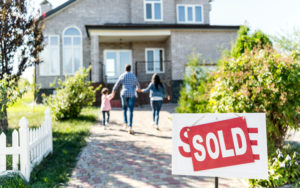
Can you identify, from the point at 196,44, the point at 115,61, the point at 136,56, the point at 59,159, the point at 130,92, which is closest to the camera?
the point at 59,159

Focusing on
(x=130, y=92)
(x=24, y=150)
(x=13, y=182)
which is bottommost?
(x=13, y=182)

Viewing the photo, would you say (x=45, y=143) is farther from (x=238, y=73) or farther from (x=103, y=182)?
(x=238, y=73)

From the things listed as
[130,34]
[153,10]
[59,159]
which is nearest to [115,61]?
[130,34]

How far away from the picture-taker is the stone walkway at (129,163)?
158 inches

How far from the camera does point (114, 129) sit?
8.29m

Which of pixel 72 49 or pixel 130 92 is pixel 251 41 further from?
pixel 72 49

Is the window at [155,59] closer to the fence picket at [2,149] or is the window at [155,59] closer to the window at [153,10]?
the window at [153,10]

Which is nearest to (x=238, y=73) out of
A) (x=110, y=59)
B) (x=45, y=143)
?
(x=45, y=143)

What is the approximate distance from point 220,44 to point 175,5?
5139mm

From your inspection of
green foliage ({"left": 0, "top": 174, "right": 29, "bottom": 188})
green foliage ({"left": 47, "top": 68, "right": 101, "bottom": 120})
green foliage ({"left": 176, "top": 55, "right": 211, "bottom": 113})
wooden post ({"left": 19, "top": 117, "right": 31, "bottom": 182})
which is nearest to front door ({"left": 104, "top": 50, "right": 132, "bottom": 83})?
green foliage ({"left": 47, "top": 68, "right": 101, "bottom": 120})

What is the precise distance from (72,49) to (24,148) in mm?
14910

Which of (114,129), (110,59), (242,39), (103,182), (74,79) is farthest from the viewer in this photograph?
(110,59)

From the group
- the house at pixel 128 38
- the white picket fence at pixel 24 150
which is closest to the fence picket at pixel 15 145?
the white picket fence at pixel 24 150

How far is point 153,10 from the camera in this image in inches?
753
